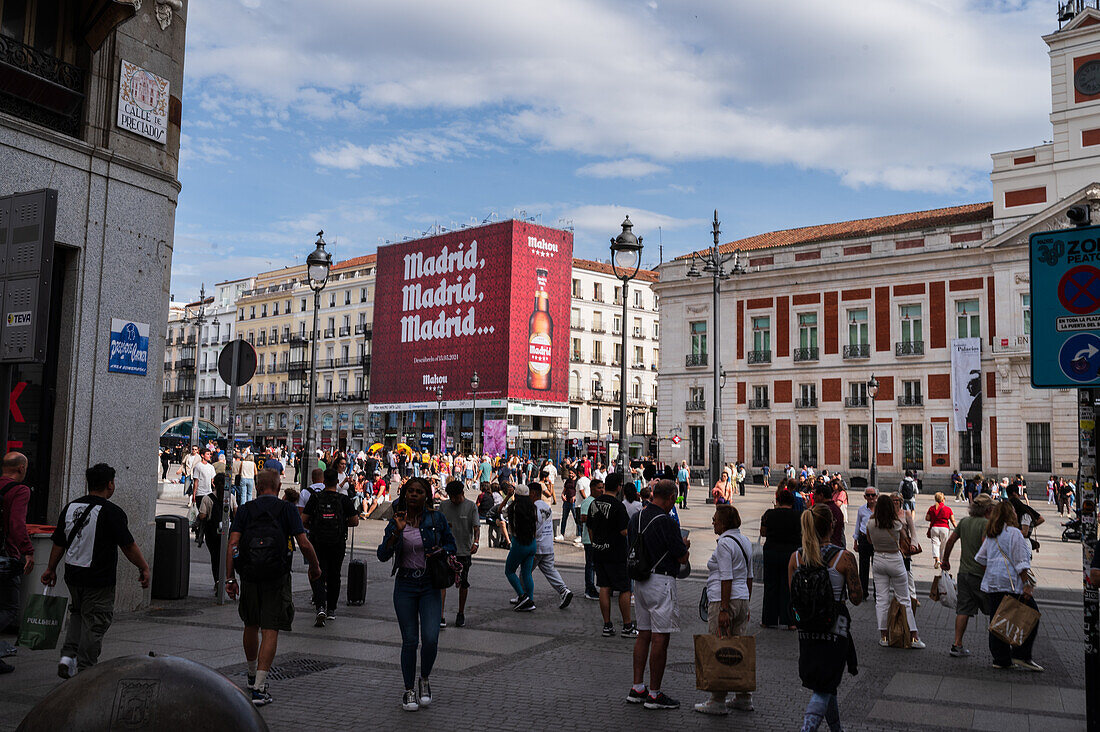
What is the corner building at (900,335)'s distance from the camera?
145 feet

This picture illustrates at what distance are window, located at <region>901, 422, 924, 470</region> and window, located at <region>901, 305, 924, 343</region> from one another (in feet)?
15.2

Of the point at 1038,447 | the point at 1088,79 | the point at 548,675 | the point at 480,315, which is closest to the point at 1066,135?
the point at 1088,79

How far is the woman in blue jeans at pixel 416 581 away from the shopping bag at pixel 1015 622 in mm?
4997

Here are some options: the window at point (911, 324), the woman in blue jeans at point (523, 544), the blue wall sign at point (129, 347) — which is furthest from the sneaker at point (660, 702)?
the window at point (911, 324)

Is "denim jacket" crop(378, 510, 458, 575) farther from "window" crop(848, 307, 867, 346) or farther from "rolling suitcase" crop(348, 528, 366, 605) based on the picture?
"window" crop(848, 307, 867, 346)

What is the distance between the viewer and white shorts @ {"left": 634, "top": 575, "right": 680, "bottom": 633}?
709 centimetres

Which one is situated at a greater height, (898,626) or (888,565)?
(888,565)

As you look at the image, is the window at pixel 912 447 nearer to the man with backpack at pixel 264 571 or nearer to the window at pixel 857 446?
the window at pixel 857 446

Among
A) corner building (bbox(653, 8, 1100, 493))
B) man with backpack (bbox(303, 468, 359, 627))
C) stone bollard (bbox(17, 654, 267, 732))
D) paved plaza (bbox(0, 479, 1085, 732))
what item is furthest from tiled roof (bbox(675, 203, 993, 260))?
stone bollard (bbox(17, 654, 267, 732))

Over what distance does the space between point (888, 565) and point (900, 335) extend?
41.1m

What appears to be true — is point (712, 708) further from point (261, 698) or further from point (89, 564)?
point (89, 564)

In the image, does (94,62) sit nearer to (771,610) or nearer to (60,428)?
(60,428)

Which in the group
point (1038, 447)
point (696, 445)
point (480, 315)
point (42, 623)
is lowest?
point (42, 623)

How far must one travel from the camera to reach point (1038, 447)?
43.2m
